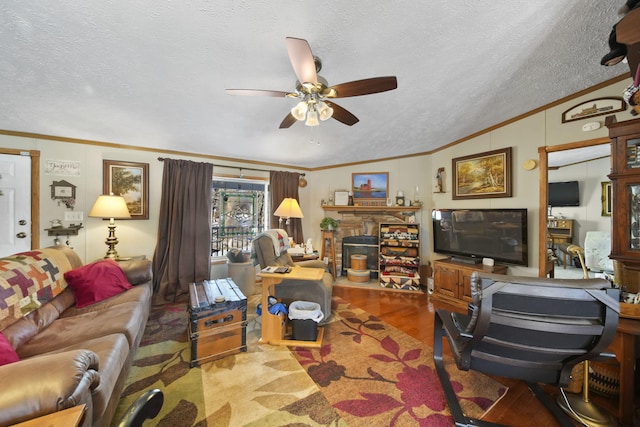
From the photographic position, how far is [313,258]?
333 centimetres

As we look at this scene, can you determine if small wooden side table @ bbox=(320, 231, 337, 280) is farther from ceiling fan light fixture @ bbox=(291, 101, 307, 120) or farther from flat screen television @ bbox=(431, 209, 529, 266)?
ceiling fan light fixture @ bbox=(291, 101, 307, 120)

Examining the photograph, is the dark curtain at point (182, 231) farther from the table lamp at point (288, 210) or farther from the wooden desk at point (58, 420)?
the wooden desk at point (58, 420)

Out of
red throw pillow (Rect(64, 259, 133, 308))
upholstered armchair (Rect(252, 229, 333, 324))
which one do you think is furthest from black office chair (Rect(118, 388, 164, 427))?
red throw pillow (Rect(64, 259, 133, 308))

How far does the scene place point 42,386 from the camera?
0.75 m

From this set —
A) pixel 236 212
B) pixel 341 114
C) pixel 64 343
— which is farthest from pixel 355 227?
pixel 64 343

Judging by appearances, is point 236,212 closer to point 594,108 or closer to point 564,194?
point 594,108

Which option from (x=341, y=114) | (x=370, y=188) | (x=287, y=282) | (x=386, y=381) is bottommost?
(x=386, y=381)

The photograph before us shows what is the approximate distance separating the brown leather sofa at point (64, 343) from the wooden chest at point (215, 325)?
405 millimetres

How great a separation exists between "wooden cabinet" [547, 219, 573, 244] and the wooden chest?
4932mm

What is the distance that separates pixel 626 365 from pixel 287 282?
7.78ft

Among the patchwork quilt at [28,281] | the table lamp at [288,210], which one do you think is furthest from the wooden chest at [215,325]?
the table lamp at [288,210]

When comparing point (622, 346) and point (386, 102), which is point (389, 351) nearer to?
point (622, 346)

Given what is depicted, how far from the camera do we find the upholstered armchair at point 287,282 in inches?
95.9

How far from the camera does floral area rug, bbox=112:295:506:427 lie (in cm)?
140
